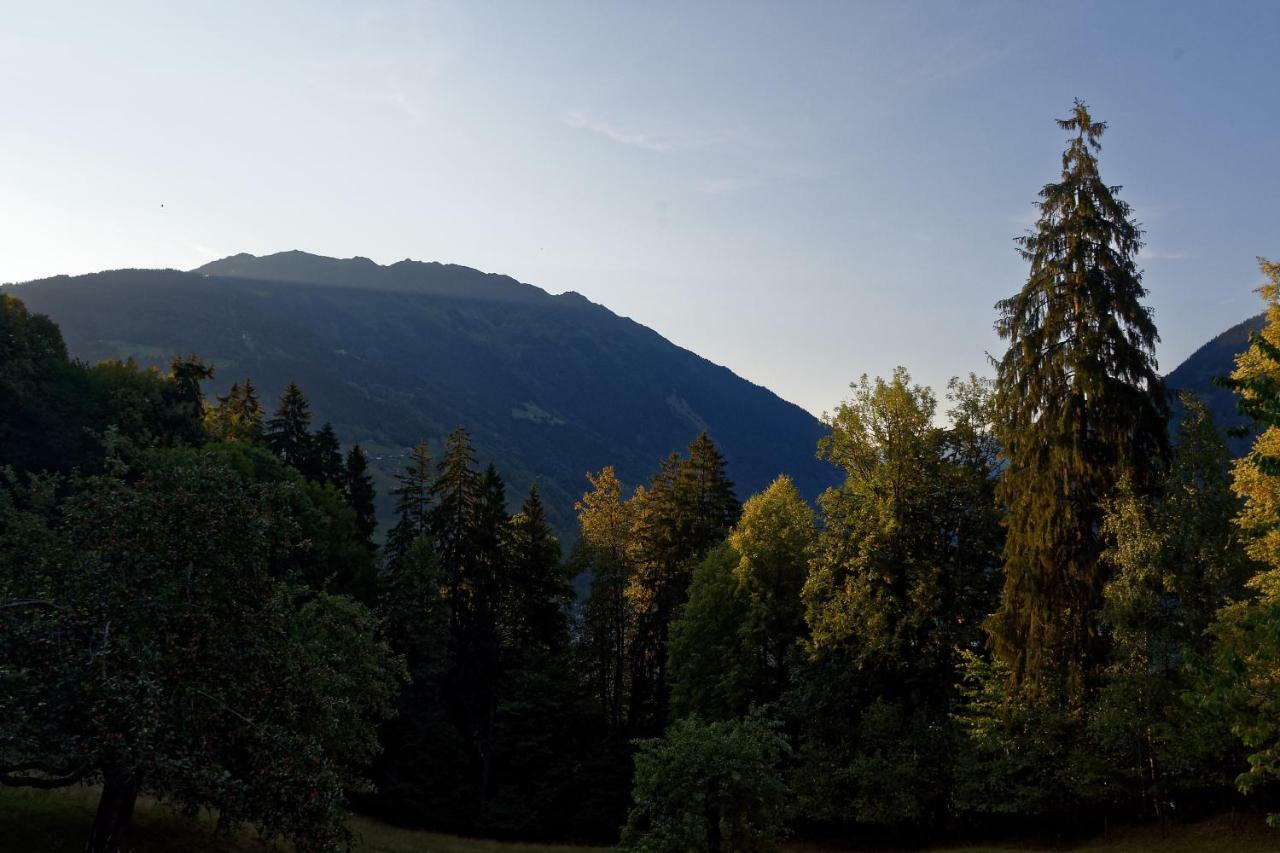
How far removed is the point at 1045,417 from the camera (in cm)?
2659

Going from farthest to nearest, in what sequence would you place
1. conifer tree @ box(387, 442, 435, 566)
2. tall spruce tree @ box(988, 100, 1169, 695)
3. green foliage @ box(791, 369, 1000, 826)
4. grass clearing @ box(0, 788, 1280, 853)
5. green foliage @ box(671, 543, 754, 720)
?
conifer tree @ box(387, 442, 435, 566)
green foliage @ box(671, 543, 754, 720)
green foliage @ box(791, 369, 1000, 826)
tall spruce tree @ box(988, 100, 1169, 695)
grass clearing @ box(0, 788, 1280, 853)

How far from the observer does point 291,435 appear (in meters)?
57.6

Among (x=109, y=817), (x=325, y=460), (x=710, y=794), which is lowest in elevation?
(x=109, y=817)

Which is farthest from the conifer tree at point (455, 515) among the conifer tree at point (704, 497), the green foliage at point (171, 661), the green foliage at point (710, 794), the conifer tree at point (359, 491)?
the green foliage at point (171, 661)

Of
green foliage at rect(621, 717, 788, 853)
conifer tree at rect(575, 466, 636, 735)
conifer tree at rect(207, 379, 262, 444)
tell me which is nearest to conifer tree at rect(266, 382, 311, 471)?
conifer tree at rect(207, 379, 262, 444)

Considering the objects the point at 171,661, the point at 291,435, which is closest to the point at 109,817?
the point at 171,661

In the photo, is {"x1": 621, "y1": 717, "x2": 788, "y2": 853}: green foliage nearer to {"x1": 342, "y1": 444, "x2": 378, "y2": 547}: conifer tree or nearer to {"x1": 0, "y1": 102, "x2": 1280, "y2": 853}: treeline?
{"x1": 0, "y1": 102, "x2": 1280, "y2": 853}: treeline

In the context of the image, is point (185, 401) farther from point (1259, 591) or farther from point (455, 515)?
point (1259, 591)

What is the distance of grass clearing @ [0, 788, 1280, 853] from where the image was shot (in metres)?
19.5

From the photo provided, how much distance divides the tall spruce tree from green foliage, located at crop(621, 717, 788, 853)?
33.1 ft

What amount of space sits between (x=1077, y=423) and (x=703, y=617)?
20.7 metres

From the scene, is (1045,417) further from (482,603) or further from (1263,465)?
(482,603)

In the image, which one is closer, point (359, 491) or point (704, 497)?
point (704, 497)

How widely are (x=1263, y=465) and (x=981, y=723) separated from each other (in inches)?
755
